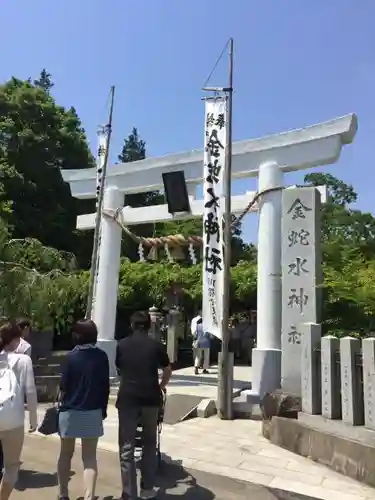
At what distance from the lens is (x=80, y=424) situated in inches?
155

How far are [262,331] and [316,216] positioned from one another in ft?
8.27

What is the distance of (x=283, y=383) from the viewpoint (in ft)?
24.5

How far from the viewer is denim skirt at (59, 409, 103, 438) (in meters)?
3.94

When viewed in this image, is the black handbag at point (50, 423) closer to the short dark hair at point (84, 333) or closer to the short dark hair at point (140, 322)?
the short dark hair at point (84, 333)

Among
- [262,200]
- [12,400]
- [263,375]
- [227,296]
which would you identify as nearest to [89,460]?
[12,400]

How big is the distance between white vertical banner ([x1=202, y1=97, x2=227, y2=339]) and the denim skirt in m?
5.27

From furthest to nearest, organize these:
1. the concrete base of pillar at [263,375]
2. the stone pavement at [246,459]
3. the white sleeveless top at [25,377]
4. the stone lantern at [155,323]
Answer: the stone lantern at [155,323] → the concrete base of pillar at [263,375] → the stone pavement at [246,459] → the white sleeveless top at [25,377]

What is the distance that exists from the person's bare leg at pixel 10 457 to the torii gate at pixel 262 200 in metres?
5.76

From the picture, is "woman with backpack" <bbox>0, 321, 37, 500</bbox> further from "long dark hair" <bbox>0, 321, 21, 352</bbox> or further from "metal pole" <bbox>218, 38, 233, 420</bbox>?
"metal pole" <bbox>218, 38, 233, 420</bbox>

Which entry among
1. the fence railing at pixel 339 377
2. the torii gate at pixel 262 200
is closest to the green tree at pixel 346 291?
the torii gate at pixel 262 200

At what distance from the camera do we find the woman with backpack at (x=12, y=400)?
376 centimetres

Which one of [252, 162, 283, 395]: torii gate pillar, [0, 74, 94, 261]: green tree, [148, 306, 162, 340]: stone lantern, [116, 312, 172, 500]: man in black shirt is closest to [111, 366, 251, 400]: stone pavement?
[252, 162, 283, 395]: torii gate pillar

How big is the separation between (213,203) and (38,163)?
16.1m

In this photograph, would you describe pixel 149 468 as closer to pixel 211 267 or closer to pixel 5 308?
pixel 211 267
